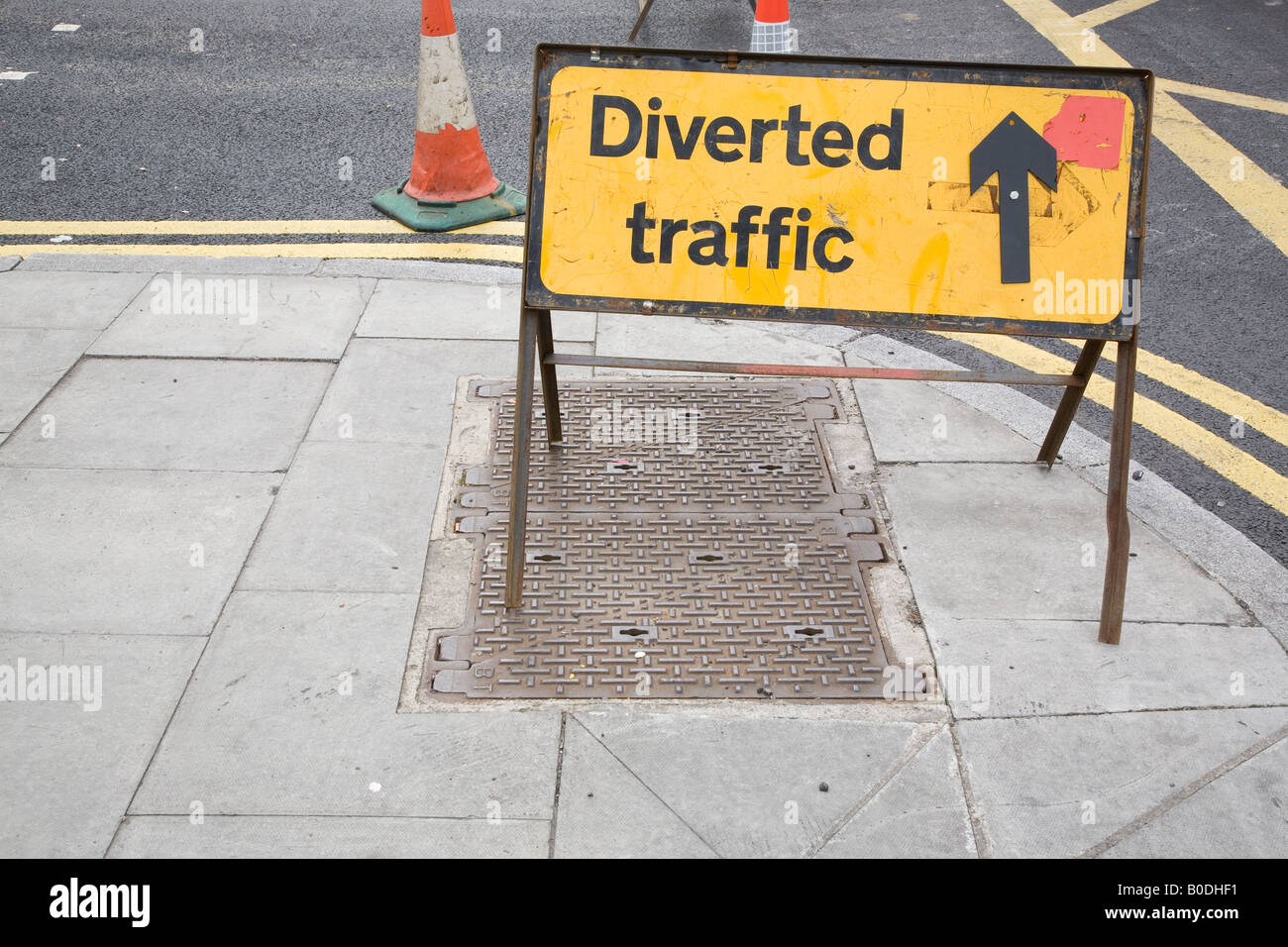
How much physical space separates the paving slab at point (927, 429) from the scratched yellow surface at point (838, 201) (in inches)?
40.0

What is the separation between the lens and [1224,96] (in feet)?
25.1

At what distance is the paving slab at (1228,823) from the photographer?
107 inches

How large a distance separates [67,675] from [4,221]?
3827 millimetres

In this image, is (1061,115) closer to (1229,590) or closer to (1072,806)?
(1229,590)

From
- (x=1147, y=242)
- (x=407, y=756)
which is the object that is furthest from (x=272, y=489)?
(x=1147, y=242)

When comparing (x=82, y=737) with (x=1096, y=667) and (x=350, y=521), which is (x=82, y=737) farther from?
(x=1096, y=667)

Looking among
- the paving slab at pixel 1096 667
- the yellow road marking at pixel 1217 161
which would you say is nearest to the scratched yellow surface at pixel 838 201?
the paving slab at pixel 1096 667

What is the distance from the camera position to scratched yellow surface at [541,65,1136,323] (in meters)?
3.28

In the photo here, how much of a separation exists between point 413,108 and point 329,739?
17.5 ft

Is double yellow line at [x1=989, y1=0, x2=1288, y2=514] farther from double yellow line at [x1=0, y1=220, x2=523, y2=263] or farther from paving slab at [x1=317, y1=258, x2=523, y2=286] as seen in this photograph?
double yellow line at [x1=0, y1=220, x2=523, y2=263]

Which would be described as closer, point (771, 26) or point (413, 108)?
point (771, 26)

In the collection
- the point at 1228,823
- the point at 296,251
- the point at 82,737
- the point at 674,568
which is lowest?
the point at 1228,823

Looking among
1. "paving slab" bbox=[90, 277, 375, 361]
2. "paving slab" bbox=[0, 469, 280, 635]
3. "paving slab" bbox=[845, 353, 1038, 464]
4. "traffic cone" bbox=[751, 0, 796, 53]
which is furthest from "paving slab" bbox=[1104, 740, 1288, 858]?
"traffic cone" bbox=[751, 0, 796, 53]

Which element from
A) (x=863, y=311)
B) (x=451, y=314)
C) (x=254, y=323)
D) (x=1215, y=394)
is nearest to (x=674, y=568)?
(x=863, y=311)
